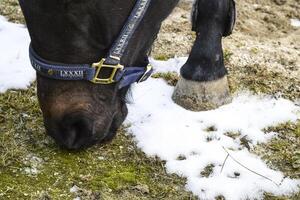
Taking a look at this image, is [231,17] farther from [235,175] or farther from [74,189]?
[74,189]

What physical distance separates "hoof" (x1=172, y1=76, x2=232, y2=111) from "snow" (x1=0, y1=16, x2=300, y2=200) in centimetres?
4

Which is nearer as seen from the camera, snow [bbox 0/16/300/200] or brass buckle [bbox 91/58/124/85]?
brass buckle [bbox 91/58/124/85]

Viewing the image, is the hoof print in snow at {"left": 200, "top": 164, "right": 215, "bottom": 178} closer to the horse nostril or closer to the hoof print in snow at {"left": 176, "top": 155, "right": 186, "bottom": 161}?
the hoof print in snow at {"left": 176, "top": 155, "right": 186, "bottom": 161}

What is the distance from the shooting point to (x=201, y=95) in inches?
133

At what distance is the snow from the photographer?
2.78m

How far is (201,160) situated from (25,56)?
1535 millimetres

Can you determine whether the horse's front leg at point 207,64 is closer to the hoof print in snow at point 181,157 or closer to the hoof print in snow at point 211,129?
the hoof print in snow at point 211,129

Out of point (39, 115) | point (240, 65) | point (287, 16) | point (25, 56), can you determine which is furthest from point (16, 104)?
point (287, 16)

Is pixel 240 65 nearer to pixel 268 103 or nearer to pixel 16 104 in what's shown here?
pixel 268 103

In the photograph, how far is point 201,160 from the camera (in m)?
2.93

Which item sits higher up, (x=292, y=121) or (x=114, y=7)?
(x=114, y=7)

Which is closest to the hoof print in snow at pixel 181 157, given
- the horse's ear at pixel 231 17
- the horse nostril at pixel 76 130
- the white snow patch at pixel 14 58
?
the horse nostril at pixel 76 130

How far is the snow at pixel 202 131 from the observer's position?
2.78 m

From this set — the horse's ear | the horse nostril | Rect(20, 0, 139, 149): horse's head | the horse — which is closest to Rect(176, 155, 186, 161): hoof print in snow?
the horse
